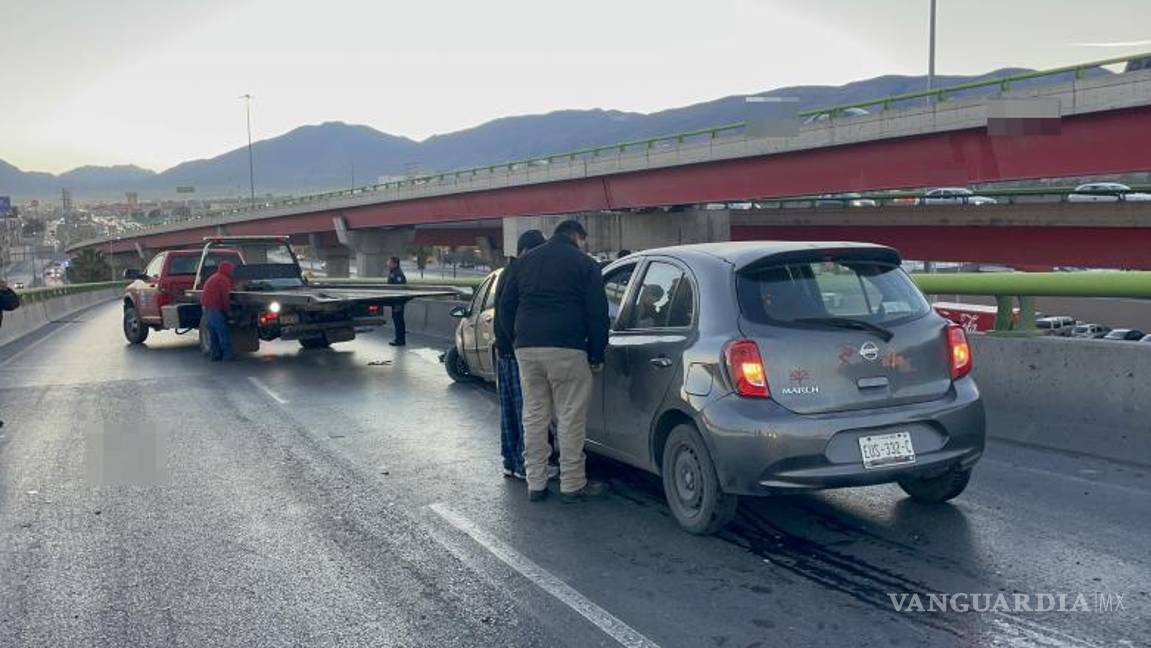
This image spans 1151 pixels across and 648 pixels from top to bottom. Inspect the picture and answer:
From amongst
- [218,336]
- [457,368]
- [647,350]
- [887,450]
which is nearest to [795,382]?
[887,450]

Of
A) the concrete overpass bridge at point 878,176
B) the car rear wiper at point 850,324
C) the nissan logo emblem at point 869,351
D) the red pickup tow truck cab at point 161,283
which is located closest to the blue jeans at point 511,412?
the car rear wiper at point 850,324

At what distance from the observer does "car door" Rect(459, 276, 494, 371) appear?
11.2 meters

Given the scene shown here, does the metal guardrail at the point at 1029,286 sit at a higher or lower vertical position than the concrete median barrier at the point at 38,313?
higher

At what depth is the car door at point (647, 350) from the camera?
19.7ft

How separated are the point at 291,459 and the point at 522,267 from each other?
9.92ft

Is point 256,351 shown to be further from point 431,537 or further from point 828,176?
point 828,176

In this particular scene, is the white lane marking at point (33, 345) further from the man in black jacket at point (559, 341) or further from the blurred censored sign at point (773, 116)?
the blurred censored sign at point (773, 116)

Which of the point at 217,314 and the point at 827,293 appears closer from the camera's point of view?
the point at 827,293

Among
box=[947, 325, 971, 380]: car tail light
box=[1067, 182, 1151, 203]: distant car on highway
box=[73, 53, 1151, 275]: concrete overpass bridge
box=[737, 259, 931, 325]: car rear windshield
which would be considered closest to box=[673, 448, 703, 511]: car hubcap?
box=[737, 259, 931, 325]: car rear windshield

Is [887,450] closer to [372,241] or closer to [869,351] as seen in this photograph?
[869,351]

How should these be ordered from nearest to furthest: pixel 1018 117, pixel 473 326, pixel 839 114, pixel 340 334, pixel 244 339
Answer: pixel 473 326, pixel 340 334, pixel 244 339, pixel 1018 117, pixel 839 114

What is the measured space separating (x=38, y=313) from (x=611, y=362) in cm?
2842

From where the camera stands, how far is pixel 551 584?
5090mm

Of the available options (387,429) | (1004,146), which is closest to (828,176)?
(1004,146)
